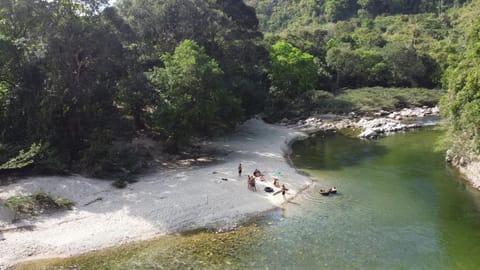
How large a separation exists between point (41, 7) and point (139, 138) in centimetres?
1572

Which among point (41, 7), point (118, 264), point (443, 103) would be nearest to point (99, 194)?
point (118, 264)

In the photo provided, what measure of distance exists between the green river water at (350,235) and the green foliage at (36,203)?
19.7ft

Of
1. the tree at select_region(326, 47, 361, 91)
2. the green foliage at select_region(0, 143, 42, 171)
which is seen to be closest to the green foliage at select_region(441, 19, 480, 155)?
the green foliage at select_region(0, 143, 42, 171)

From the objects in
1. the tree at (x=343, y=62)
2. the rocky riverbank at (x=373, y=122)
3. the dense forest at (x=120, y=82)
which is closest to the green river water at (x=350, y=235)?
the dense forest at (x=120, y=82)

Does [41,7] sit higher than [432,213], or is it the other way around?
[41,7]

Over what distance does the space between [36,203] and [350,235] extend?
20.8 m

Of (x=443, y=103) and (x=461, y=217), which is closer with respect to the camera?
(x=461, y=217)

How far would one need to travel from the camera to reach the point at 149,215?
1173 inches

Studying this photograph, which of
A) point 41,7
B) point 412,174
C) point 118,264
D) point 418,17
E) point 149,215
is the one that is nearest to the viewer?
point 118,264

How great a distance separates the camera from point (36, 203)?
A: 96.0 feet

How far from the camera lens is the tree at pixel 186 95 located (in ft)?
139

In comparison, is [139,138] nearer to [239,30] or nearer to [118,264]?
[118,264]

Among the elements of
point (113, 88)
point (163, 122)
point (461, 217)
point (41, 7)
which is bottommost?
point (461, 217)

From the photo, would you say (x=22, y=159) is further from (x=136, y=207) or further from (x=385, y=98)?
(x=385, y=98)
